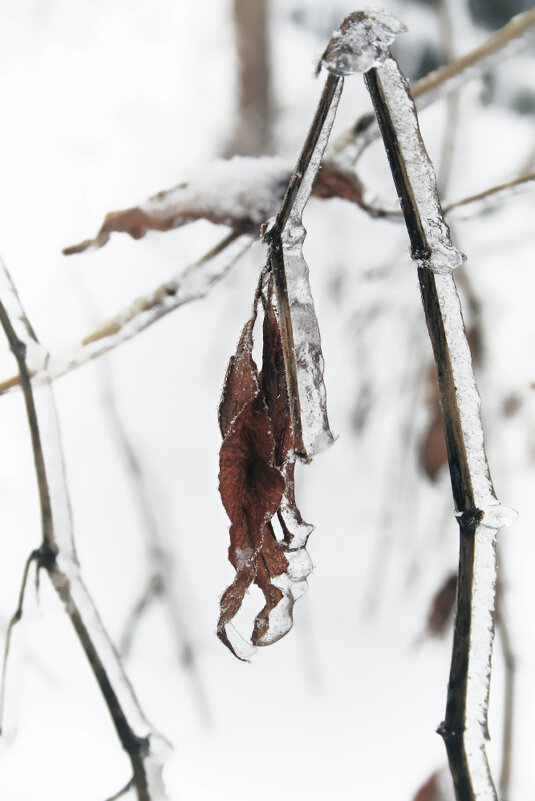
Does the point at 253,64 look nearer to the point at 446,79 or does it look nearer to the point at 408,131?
the point at 446,79

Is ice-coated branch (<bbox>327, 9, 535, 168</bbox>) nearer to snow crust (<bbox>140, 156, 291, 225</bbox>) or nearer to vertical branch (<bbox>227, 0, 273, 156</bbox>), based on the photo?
snow crust (<bbox>140, 156, 291, 225</bbox>)

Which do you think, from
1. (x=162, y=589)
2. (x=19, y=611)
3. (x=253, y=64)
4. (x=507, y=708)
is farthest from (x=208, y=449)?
(x=253, y=64)

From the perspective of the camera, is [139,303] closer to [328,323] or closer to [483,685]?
[483,685]

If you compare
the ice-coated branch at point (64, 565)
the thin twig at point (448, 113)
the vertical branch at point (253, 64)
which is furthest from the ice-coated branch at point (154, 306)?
the vertical branch at point (253, 64)

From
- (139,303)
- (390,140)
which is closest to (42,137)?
(139,303)

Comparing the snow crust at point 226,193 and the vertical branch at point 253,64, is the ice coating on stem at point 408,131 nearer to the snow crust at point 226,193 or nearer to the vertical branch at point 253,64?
the snow crust at point 226,193
